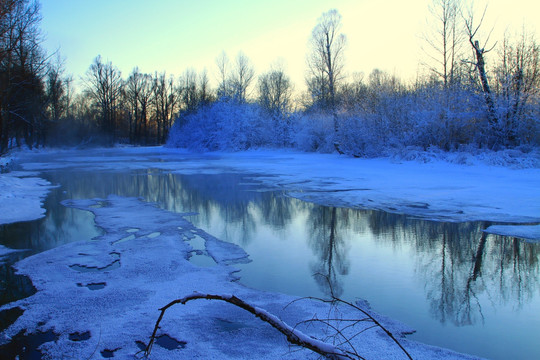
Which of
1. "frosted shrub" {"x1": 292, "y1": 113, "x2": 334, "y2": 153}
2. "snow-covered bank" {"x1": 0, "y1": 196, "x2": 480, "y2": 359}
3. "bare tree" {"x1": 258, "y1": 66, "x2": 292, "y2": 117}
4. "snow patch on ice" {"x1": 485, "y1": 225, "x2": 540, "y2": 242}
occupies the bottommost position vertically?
"snow-covered bank" {"x1": 0, "y1": 196, "x2": 480, "y2": 359}

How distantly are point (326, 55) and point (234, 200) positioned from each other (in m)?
24.1

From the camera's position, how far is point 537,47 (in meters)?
20.6

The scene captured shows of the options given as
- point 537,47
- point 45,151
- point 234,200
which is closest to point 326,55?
point 537,47

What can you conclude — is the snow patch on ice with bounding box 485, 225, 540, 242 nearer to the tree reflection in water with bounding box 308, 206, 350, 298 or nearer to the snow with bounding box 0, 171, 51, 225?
the tree reflection in water with bounding box 308, 206, 350, 298

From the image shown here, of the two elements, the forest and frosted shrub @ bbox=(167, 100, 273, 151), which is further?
frosted shrub @ bbox=(167, 100, 273, 151)

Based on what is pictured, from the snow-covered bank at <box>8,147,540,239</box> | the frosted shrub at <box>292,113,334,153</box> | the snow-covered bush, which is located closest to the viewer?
the snow-covered bank at <box>8,147,540,239</box>

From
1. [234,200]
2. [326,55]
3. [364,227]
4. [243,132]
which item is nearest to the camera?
[364,227]

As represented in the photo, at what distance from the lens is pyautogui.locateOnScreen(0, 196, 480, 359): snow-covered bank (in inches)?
138

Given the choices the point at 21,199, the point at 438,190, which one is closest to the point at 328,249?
the point at 438,190

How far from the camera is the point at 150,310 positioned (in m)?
4.31

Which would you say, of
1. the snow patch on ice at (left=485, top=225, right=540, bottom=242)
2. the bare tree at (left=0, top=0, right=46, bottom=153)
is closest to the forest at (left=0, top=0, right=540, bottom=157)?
the bare tree at (left=0, top=0, right=46, bottom=153)

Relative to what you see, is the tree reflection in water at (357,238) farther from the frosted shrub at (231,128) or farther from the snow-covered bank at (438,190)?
the frosted shrub at (231,128)

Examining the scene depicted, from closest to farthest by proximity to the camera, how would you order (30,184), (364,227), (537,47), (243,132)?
(364,227) → (30,184) → (537,47) → (243,132)

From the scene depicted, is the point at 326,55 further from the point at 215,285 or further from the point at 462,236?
the point at 215,285
